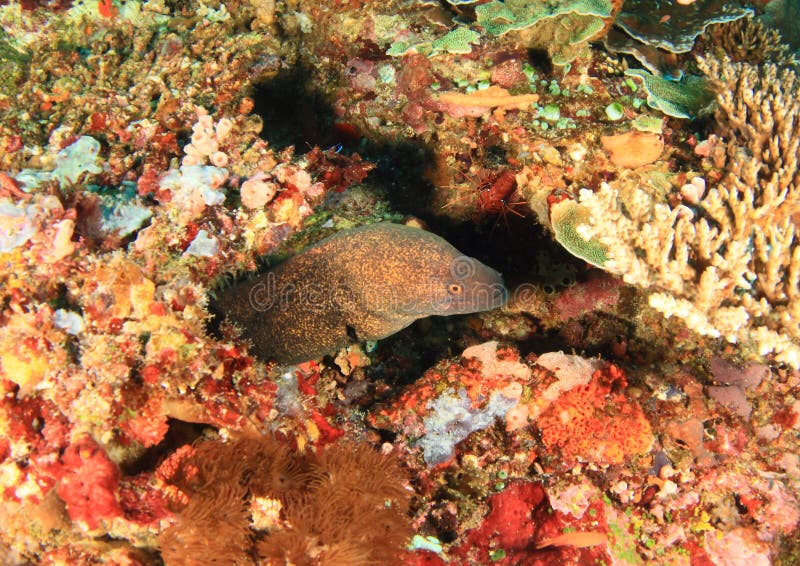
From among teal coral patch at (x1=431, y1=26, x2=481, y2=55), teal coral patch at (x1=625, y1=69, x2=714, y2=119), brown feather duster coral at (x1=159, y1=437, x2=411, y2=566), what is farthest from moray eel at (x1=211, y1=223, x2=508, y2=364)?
teal coral patch at (x1=625, y1=69, x2=714, y2=119)

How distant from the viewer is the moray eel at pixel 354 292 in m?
3.89

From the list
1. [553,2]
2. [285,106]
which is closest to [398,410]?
[553,2]

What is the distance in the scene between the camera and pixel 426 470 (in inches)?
147

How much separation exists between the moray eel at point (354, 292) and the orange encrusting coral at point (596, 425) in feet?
3.31

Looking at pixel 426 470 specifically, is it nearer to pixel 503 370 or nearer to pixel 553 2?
pixel 503 370

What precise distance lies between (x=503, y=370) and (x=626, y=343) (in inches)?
56.7

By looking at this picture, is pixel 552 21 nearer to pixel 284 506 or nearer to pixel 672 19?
pixel 672 19

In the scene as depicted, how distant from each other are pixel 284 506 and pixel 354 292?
181cm

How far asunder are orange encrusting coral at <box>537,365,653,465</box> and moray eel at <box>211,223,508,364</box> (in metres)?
1.01

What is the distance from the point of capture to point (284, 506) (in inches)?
120

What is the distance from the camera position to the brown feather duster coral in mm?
2766

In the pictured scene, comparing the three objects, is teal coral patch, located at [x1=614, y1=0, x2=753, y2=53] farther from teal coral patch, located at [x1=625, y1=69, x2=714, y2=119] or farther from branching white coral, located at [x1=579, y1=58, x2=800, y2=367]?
branching white coral, located at [x1=579, y1=58, x2=800, y2=367]

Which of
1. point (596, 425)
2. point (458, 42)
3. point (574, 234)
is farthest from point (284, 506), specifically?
point (458, 42)

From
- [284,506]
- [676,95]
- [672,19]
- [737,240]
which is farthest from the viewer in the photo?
[672,19]
